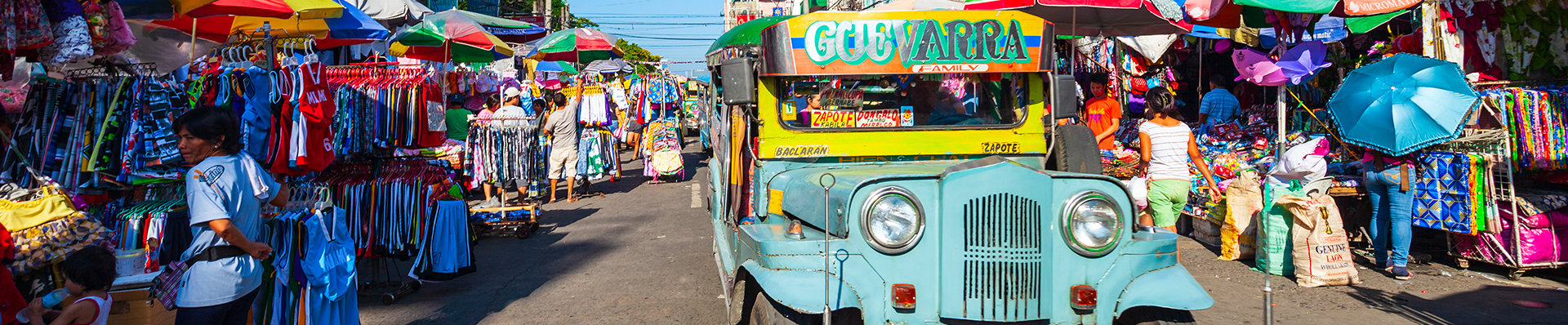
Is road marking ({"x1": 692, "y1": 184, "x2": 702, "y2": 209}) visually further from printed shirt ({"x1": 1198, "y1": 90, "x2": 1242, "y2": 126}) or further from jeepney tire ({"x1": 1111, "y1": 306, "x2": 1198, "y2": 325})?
jeepney tire ({"x1": 1111, "y1": 306, "x2": 1198, "y2": 325})

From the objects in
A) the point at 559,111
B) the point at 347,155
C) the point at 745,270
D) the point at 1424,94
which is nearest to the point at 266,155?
the point at 347,155

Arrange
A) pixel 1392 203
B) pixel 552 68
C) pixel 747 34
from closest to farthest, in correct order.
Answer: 1. pixel 747 34
2. pixel 1392 203
3. pixel 552 68

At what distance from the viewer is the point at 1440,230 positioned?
706 cm

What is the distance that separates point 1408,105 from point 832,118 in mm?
4342

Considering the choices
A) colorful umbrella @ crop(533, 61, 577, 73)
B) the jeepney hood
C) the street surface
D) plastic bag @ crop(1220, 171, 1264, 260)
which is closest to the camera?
the jeepney hood

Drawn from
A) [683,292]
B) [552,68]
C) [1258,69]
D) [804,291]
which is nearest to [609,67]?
[552,68]

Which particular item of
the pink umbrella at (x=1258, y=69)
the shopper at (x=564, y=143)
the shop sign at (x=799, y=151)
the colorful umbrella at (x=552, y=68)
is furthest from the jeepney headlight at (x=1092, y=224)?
the colorful umbrella at (x=552, y=68)

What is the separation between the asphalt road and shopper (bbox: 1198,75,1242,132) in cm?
523

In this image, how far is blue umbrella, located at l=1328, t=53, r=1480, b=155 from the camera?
6.12 m

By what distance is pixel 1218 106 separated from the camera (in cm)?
903

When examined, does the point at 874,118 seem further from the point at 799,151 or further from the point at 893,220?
the point at 893,220

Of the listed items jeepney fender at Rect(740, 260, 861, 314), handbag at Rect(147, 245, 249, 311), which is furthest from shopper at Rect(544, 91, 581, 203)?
jeepney fender at Rect(740, 260, 861, 314)

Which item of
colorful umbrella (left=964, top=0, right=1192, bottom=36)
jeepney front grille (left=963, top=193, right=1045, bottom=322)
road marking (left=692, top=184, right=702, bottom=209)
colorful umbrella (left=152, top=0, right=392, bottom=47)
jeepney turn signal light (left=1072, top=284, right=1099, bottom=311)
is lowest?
road marking (left=692, top=184, right=702, bottom=209)

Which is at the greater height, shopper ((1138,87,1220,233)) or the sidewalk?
shopper ((1138,87,1220,233))
